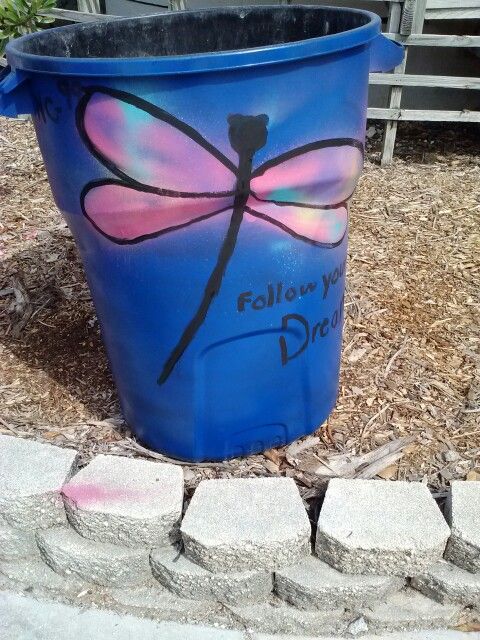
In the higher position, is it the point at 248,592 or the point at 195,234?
the point at 195,234

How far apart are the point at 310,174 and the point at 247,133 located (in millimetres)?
189

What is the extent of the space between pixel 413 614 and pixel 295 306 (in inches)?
32.7

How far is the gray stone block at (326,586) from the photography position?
1.64 metres

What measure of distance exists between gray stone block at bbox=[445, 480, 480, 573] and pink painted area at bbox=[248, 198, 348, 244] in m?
0.73

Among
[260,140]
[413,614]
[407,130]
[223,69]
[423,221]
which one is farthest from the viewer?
[407,130]

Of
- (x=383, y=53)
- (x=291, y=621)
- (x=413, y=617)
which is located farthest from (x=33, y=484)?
(x=383, y=53)

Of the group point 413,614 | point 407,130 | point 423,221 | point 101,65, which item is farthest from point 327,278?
point 407,130

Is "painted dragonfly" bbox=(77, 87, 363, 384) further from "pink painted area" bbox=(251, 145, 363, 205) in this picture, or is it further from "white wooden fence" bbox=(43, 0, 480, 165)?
"white wooden fence" bbox=(43, 0, 480, 165)

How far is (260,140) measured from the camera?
1.37 metres

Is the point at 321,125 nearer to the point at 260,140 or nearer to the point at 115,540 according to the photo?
the point at 260,140

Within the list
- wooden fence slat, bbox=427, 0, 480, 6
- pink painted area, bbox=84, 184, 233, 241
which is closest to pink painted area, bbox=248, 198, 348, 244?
pink painted area, bbox=84, 184, 233, 241

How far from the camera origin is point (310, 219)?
155cm

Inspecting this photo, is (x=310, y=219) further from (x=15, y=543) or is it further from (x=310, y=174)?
(x=15, y=543)

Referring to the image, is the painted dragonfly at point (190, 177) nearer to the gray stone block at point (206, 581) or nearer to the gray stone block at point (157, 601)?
the gray stone block at point (206, 581)
